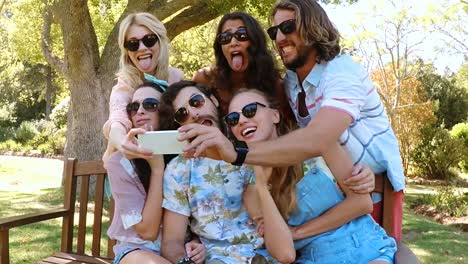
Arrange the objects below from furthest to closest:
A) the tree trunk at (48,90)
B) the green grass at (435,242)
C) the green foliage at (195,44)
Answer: the tree trunk at (48,90) → the green foliage at (195,44) → the green grass at (435,242)

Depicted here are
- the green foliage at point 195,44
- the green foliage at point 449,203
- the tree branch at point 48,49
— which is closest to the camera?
the green foliage at point 449,203

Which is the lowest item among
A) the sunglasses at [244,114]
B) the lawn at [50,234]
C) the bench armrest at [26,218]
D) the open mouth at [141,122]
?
the lawn at [50,234]

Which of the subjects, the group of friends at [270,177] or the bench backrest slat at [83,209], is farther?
the bench backrest slat at [83,209]

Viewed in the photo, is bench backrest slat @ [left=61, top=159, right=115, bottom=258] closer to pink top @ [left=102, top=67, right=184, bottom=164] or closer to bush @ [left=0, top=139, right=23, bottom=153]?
pink top @ [left=102, top=67, right=184, bottom=164]

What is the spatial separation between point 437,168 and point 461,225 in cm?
881

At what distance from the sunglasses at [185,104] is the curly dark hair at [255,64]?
396mm

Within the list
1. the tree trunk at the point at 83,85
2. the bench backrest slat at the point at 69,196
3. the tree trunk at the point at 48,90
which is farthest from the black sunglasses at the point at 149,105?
the tree trunk at the point at 48,90

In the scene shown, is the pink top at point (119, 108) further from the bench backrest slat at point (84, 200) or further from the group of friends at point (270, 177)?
the bench backrest slat at point (84, 200)

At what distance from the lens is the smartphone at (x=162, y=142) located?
1916 mm

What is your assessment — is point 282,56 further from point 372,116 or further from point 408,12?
point 408,12

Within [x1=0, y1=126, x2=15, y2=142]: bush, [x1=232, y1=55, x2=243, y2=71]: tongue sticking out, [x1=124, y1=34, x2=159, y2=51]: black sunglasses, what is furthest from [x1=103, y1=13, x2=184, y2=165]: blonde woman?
[x1=0, y1=126, x2=15, y2=142]: bush

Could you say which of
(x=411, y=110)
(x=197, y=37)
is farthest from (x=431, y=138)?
(x=197, y=37)

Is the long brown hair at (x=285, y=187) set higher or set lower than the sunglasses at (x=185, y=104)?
lower

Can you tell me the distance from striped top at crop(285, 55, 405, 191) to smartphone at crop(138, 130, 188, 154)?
668 mm
